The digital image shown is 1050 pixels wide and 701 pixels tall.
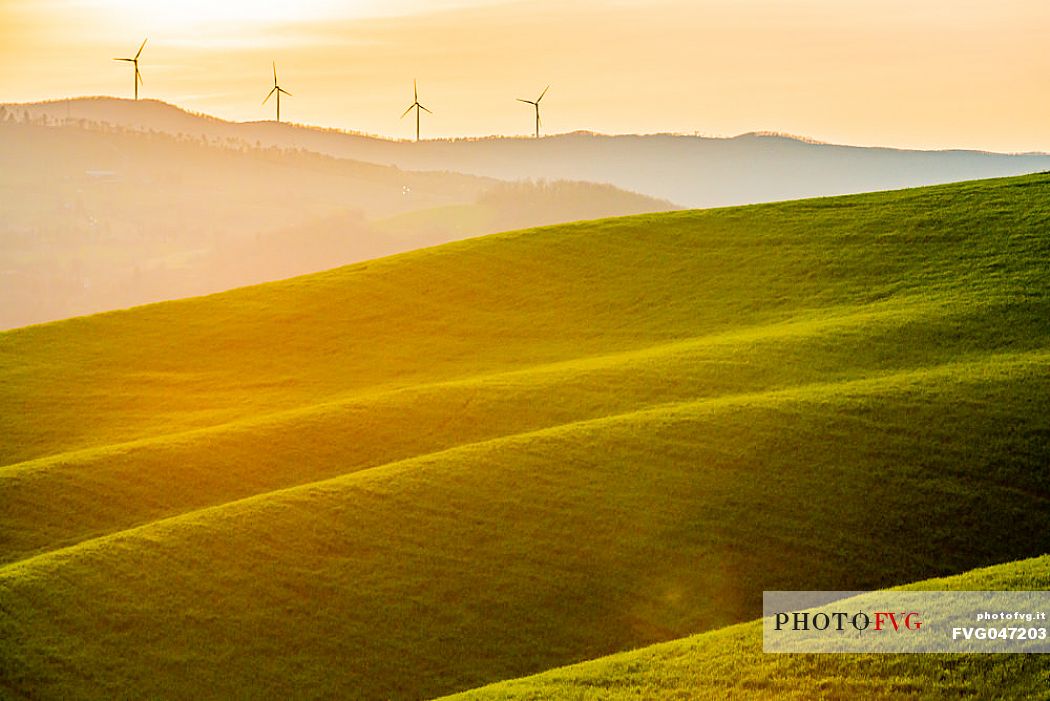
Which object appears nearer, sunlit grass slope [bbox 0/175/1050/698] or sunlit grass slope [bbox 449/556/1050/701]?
sunlit grass slope [bbox 449/556/1050/701]

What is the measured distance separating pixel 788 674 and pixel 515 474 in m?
11.9

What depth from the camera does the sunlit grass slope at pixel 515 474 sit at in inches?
838

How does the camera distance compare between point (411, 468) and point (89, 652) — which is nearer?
point (89, 652)

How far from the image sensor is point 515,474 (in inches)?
1029

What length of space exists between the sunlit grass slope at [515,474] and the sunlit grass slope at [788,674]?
348 cm

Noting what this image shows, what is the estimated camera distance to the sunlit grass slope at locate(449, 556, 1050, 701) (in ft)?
45.1

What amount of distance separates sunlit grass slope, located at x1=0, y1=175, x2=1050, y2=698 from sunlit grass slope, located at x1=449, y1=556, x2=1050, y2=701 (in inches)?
137

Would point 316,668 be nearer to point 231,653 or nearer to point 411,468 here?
point 231,653

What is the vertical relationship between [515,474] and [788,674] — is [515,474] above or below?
above

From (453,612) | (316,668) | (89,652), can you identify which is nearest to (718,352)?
(453,612)

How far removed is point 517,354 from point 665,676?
24.9 metres

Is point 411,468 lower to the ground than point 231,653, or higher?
higher

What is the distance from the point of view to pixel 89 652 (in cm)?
2106

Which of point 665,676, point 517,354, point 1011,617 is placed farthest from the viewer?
point 517,354
